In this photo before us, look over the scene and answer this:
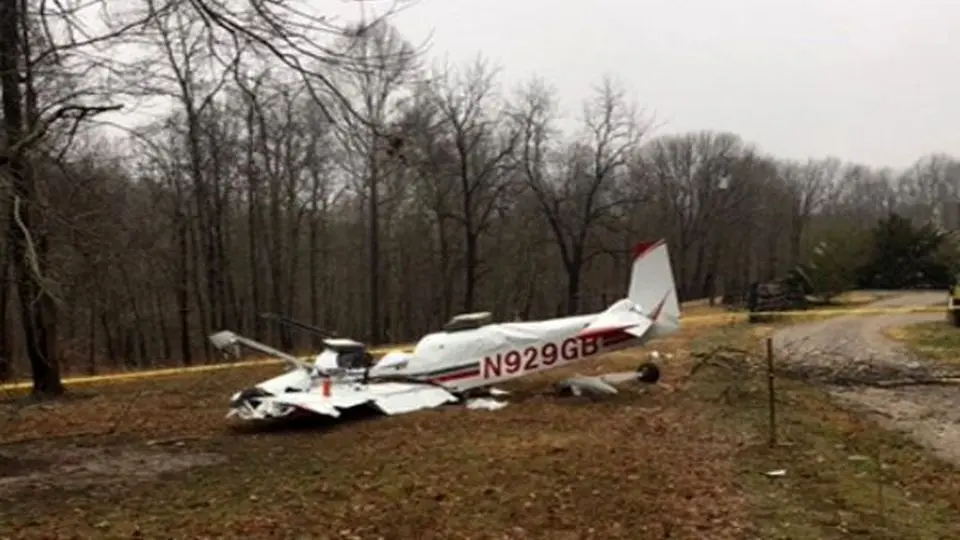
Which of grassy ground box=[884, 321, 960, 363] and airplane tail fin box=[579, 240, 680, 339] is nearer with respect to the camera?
airplane tail fin box=[579, 240, 680, 339]

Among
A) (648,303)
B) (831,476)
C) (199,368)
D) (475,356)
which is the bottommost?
(831,476)

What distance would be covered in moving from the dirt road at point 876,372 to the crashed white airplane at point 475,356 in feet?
11.7

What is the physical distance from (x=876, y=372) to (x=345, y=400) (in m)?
10.7

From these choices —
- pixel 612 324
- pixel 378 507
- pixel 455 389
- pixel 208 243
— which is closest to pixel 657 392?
pixel 612 324

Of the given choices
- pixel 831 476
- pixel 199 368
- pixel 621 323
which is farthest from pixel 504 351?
pixel 199 368

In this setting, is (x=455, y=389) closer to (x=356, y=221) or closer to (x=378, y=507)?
(x=378, y=507)

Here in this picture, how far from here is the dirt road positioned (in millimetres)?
12648

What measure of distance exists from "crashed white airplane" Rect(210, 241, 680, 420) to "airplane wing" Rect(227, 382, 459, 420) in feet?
0.06

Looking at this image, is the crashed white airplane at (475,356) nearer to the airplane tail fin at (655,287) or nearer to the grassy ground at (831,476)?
the airplane tail fin at (655,287)

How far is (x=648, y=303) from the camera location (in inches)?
638

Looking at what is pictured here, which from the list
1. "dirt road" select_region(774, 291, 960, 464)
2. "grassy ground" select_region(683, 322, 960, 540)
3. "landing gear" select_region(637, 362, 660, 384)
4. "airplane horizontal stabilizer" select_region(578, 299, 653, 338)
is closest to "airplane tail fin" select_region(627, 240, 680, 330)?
"airplane horizontal stabilizer" select_region(578, 299, 653, 338)

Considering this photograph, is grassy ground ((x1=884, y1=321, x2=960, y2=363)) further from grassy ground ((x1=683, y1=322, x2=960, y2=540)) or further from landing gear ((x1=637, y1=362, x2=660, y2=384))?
grassy ground ((x1=683, y1=322, x2=960, y2=540))

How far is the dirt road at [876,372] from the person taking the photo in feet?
41.5

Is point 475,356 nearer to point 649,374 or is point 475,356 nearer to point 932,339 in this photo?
point 649,374
